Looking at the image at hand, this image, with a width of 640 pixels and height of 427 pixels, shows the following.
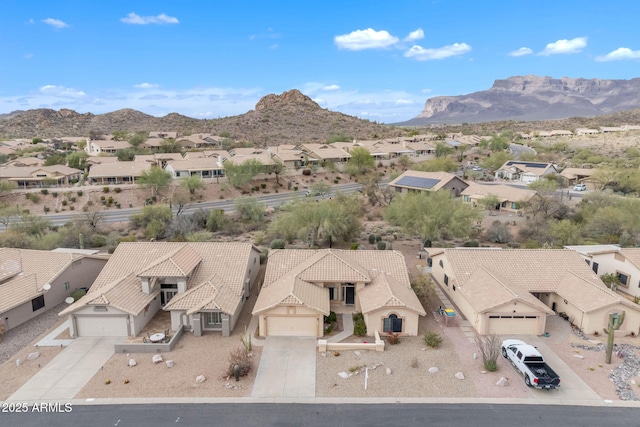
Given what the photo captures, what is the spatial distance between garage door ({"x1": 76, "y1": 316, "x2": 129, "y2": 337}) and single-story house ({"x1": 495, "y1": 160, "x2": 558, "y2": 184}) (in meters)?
80.1

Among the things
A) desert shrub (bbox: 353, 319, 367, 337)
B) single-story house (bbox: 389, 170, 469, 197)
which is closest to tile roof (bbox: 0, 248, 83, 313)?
desert shrub (bbox: 353, 319, 367, 337)

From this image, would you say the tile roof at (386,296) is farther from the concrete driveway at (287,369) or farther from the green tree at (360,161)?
the green tree at (360,161)

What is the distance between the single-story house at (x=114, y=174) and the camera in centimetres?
7762

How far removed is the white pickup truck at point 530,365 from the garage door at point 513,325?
2.64 meters

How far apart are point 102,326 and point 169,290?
480cm

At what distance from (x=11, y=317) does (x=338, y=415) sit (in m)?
23.4

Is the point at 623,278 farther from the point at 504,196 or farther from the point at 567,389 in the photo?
the point at 504,196

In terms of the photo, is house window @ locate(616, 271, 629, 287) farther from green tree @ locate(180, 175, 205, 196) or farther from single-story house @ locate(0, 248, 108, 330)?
green tree @ locate(180, 175, 205, 196)

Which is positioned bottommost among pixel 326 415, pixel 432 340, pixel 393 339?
pixel 326 415

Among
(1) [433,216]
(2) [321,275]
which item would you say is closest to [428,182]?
(1) [433,216]

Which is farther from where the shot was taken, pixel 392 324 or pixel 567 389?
pixel 392 324

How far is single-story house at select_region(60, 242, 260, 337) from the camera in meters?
26.2

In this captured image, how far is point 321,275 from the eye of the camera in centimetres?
2956

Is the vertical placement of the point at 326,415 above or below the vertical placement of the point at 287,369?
below
